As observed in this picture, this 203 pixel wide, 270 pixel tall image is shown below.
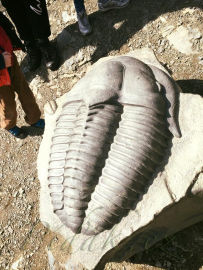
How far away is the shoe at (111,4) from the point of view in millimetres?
5504

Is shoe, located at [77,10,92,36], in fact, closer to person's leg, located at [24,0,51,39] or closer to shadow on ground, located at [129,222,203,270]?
person's leg, located at [24,0,51,39]

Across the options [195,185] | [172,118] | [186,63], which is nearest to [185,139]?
[172,118]

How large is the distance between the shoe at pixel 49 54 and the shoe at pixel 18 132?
1192 millimetres

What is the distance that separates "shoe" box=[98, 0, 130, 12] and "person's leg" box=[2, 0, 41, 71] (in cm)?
132

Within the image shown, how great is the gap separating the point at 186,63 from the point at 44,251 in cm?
317

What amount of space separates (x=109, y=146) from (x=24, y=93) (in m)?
1.99

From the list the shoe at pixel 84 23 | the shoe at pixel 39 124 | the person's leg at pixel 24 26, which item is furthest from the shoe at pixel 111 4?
the shoe at pixel 39 124

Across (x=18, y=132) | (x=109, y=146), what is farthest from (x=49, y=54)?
(x=109, y=146)

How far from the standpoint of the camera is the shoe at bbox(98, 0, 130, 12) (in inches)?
217

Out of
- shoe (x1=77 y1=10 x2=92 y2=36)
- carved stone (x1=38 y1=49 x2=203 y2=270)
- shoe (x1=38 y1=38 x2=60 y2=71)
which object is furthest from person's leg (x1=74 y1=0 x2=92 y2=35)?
carved stone (x1=38 y1=49 x2=203 y2=270)

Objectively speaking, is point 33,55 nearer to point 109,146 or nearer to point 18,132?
point 18,132

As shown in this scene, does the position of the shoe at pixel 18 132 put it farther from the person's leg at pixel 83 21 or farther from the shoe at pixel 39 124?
the person's leg at pixel 83 21

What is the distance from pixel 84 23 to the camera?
5.38 meters

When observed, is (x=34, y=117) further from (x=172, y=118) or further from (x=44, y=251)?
(x=172, y=118)
